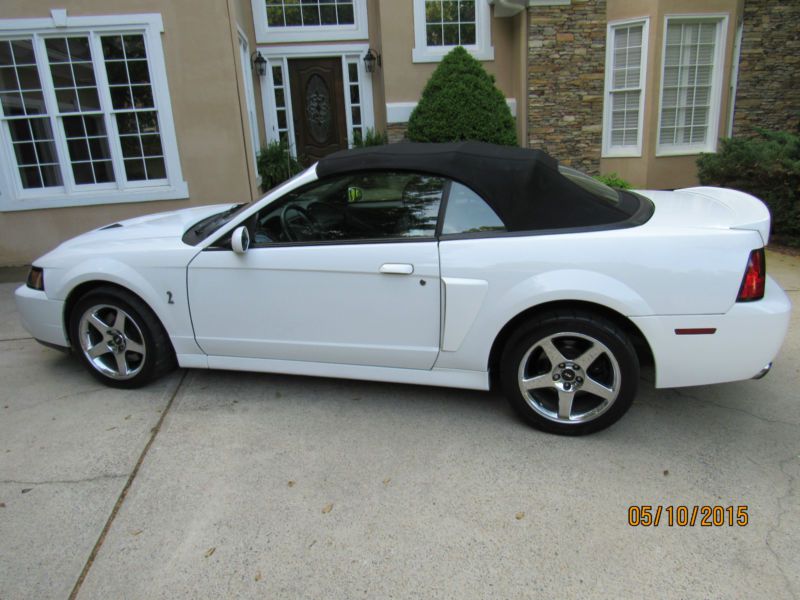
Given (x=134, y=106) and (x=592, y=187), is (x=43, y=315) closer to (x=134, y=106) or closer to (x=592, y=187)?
(x=592, y=187)

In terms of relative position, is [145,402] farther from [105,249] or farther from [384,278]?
[384,278]

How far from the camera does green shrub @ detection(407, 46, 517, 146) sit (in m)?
9.25

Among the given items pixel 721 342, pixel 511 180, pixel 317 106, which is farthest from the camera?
pixel 317 106

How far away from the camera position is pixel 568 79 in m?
10.1

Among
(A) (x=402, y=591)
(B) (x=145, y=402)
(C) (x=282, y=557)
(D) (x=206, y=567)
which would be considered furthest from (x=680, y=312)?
(B) (x=145, y=402)

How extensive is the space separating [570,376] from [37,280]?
3713mm

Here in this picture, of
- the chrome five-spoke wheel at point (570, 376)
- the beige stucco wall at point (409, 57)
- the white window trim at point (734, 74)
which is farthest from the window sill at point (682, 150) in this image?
the chrome five-spoke wheel at point (570, 376)

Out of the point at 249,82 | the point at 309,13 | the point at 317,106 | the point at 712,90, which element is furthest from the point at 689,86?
the point at 249,82

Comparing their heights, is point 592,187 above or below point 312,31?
below

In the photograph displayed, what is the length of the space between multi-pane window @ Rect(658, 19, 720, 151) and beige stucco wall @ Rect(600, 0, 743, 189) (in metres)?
0.19

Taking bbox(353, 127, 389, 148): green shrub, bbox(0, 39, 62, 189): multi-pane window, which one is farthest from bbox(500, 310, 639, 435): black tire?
bbox(353, 127, 389, 148): green shrub

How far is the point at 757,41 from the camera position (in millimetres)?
10359

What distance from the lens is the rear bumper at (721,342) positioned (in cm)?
291

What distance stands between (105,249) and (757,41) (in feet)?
38.1
